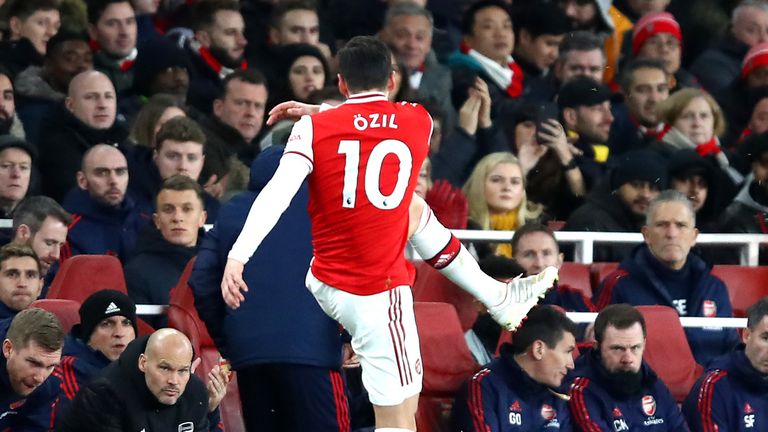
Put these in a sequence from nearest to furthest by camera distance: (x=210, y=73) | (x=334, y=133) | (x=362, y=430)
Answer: (x=334, y=133)
(x=362, y=430)
(x=210, y=73)

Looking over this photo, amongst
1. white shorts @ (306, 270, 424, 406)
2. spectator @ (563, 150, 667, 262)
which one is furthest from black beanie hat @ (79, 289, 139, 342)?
spectator @ (563, 150, 667, 262)

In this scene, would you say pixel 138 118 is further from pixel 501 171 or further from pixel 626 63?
pixel 626 63

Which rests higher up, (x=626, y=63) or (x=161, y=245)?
(x=626, y=63)

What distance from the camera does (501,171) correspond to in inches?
Result: 413

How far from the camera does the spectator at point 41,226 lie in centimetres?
947

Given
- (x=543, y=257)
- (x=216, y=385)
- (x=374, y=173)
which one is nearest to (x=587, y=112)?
(x=543, y=257)

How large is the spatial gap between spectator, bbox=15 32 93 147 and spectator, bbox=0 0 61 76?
123 millimetres

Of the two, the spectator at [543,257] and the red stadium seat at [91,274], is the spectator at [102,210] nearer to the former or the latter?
the red stadium seat at [91,274]

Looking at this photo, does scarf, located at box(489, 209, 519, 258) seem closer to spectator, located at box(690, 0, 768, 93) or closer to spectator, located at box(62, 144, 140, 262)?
spectator, located at box(62, 144, 140, 262)

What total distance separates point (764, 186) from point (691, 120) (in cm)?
80

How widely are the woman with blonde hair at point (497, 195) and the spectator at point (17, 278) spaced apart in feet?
8.89

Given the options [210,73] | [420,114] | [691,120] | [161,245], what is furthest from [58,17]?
[420,114]

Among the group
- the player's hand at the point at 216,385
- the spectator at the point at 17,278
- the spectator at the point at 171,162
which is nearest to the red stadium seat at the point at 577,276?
the spectator at the point at 171,162

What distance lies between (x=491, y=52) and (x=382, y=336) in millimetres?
5653
